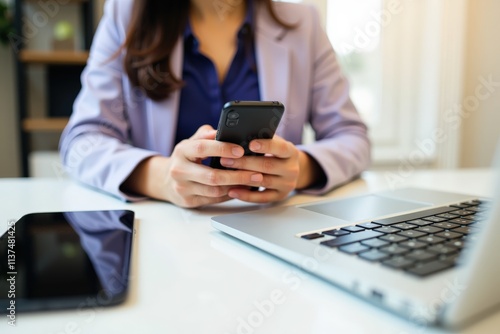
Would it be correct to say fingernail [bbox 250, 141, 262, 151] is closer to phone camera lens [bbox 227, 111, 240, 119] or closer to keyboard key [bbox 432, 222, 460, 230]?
phone camera lens [bbox 227, 111, 240, 119]

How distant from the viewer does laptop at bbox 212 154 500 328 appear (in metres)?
0.25

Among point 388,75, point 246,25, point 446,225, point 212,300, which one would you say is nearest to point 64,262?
point 212,300

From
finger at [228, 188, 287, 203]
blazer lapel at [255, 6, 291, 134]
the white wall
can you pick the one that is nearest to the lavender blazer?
blazer lapel at [255, 6, 291, 134]

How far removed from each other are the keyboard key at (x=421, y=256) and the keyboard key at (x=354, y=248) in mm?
34

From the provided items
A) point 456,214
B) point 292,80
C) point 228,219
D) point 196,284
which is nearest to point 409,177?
point 292,80

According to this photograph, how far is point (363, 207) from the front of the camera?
0.50m

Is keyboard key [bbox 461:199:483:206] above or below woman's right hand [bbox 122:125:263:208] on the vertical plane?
below

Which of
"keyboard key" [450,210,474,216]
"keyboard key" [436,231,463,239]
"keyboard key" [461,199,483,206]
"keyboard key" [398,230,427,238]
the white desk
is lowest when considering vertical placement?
the white desk

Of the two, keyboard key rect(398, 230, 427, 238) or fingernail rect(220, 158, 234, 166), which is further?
fingernail rect(220, 158, 234, 166)

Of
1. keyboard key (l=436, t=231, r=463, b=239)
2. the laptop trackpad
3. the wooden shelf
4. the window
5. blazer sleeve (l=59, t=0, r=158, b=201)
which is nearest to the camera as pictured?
keyboard key (l=436, t=231, r=463, b=239)

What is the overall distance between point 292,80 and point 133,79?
1.08 ft

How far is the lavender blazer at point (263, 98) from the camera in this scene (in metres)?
0.72

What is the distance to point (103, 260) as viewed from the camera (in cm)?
35

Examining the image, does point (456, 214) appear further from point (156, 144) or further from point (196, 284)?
point (156, 144)
